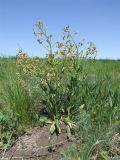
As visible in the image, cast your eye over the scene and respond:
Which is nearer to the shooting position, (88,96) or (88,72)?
(88,96)

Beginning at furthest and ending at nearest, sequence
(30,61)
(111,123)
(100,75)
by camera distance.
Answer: (100,75) < (30,61) < (111,123)

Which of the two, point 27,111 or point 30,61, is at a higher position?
point 30,61

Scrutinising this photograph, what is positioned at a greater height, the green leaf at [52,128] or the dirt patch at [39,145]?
the green leaf at [52,128]

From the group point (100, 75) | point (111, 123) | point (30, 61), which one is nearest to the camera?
point (111, 123)

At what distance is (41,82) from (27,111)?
0.36m

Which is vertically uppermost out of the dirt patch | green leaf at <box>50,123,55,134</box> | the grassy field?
the grassy field

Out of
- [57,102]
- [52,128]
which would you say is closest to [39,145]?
[52,128]

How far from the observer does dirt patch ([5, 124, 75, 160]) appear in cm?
448

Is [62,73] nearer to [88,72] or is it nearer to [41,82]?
[41,82]

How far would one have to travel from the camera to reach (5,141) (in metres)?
4.75

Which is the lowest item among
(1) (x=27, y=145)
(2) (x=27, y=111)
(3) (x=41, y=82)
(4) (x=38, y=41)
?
(1) (x=27, y=145)

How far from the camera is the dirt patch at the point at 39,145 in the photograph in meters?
4.48

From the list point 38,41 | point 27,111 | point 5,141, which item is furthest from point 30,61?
point 5,141

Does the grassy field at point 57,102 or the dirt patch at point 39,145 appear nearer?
the dirt patch at point 39,145
